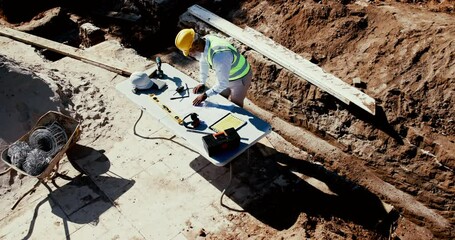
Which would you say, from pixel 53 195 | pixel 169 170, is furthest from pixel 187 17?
pixel 53 195

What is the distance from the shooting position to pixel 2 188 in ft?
19.9

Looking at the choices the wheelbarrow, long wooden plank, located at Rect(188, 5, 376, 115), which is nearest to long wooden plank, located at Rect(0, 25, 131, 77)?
the wheelbarrow

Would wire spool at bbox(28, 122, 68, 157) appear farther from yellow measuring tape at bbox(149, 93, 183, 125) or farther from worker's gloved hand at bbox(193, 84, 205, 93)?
worker's gloved hand at bbox(193, 84, 205, 93)

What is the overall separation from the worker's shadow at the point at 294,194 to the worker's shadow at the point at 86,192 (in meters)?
1.49

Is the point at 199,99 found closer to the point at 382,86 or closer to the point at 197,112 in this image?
the point at 197,112

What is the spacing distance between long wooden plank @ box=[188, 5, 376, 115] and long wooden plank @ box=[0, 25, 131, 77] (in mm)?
2037

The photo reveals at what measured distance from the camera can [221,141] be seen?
495 cm

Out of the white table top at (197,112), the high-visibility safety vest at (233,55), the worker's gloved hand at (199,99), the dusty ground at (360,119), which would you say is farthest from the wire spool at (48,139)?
the high-visibility safety vest at (233,55)

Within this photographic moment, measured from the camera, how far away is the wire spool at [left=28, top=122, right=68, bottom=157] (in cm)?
593

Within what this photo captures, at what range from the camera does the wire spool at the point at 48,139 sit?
593 centimetres

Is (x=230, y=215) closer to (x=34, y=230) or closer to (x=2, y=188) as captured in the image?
(x=34, y=230)

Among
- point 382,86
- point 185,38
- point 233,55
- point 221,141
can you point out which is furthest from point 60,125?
point 382,86

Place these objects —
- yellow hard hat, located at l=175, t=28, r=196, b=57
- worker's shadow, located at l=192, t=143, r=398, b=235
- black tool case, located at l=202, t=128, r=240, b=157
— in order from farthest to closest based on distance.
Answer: worker's shadow, located at l=192, t=143, r=398, b=235, yellow hard hat, located at l=175, t=28, r=196, b=57, black tool case, located at l=202, t=128, r=240, b=157

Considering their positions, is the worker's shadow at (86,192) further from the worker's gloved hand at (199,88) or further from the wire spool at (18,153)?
the worker's gloved hand at (199,88)
